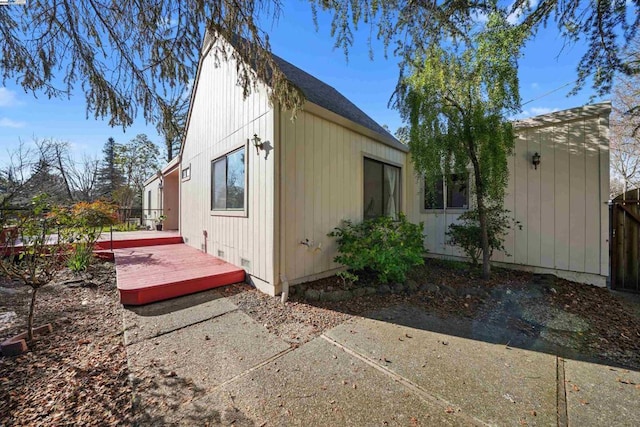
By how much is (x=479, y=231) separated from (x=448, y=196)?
4.86 ft

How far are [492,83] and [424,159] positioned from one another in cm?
143

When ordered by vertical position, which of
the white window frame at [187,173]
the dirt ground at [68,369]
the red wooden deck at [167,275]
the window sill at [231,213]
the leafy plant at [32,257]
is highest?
the white window frame at [187,173]

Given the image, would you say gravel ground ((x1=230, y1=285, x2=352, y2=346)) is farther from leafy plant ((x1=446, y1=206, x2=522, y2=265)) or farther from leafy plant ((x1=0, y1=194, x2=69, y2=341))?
leafy plant ((x1=446, y1=206, x2=522, y2=265))

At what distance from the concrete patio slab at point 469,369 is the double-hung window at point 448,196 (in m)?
3.75

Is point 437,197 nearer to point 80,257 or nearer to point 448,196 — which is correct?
point 448,196

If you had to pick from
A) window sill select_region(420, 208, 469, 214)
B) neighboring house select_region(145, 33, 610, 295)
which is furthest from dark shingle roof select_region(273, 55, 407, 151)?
window sill select_region(420, 208, 469, 214)

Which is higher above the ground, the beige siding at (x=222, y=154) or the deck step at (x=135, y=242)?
the beige siding at (x=222, y=154)

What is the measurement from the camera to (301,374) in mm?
2119

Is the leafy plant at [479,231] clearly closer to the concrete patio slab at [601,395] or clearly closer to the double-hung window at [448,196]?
the double-hung window at [448,196]

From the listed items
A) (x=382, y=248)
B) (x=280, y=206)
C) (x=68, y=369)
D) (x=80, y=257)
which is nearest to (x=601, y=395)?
(x=382, y=248)

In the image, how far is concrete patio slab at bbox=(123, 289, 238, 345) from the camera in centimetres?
281

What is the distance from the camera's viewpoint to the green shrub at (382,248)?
4.08 metres

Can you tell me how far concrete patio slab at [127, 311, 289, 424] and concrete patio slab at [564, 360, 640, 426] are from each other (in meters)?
2.30

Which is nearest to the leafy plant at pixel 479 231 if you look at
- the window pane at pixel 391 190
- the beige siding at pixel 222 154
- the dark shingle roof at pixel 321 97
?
the window pane at pixel 391 190
